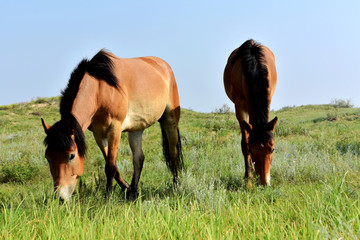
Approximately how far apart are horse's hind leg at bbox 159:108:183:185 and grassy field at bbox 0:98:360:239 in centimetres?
23

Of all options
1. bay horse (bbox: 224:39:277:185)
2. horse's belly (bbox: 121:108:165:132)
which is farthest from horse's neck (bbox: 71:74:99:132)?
bay horse (bbox: 224:39:277:185)

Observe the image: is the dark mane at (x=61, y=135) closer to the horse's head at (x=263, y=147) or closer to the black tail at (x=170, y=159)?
the horse's head at (x=263, y=147)

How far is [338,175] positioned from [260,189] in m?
1.23

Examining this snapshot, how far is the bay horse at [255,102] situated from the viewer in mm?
A: 4555

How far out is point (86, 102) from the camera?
421cm

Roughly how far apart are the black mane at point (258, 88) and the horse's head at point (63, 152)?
242 centimetres

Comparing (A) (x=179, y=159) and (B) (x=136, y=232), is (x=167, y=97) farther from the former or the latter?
(B) (x=136, y=232)

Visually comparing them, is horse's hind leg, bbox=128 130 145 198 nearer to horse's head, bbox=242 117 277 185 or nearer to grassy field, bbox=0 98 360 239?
grassy field, bbox=0 98 360 239

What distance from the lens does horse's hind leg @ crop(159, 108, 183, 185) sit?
622cm

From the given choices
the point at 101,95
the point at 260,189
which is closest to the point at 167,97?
the point at 101,95

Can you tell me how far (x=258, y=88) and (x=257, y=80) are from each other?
153 millimetres

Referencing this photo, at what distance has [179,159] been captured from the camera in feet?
20.9

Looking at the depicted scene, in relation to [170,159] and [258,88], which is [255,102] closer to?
[258,88]

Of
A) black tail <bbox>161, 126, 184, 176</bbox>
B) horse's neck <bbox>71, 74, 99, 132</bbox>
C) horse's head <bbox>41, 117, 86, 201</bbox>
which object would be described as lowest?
black tail <bbox>161, 126, 184, 176</bbox>
